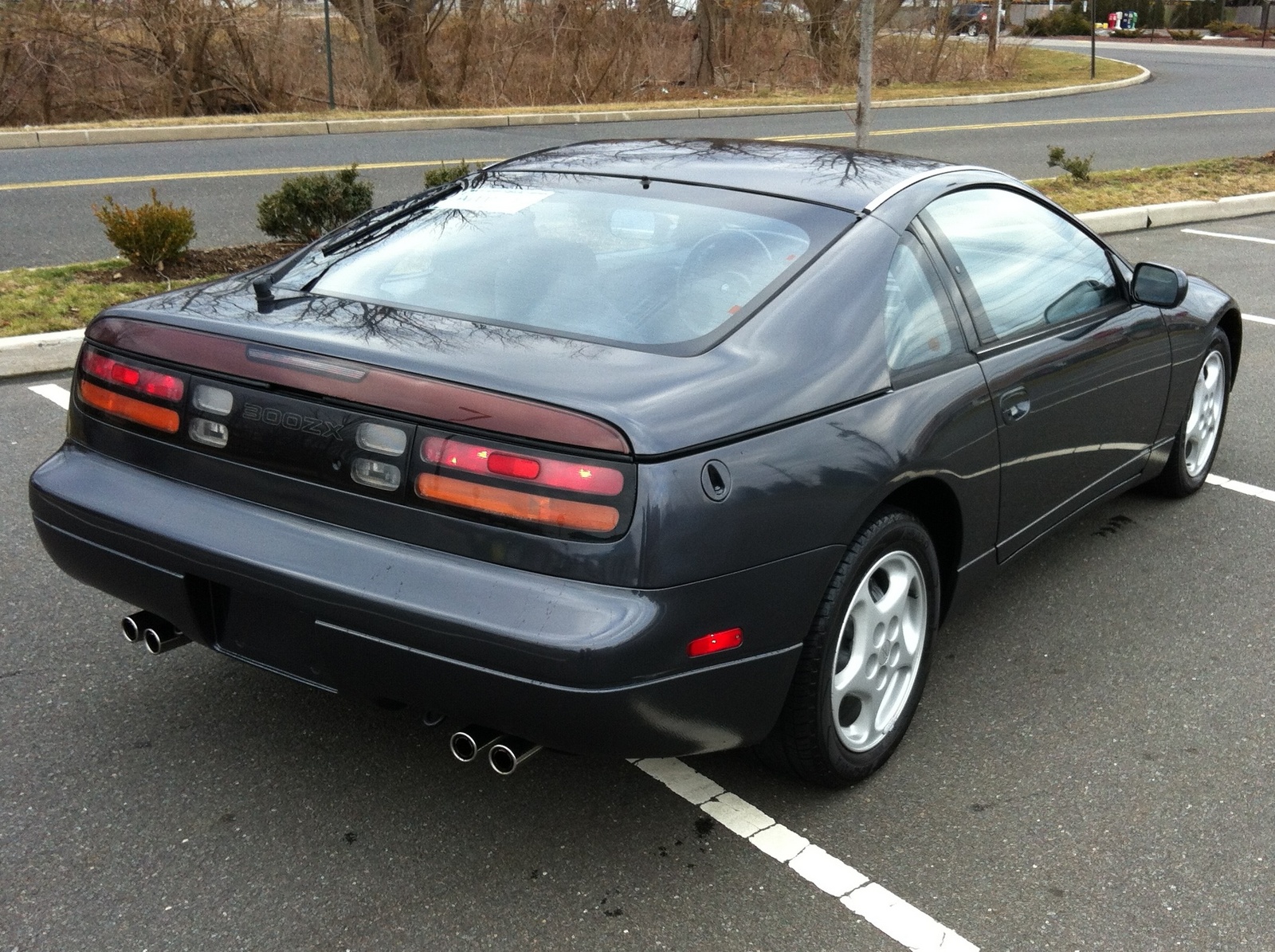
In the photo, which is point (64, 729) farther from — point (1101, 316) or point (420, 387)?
point (1101, 316)

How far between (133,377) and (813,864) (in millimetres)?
1940

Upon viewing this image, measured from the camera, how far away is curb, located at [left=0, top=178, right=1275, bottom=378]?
6516mm

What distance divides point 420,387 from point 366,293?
729mm

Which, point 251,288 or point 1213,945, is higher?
point 251,288

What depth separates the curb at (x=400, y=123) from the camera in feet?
51.1

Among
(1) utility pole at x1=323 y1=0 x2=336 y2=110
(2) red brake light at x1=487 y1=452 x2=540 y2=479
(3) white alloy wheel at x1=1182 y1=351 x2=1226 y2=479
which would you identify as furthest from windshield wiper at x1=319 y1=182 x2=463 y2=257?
(1) utility pole at x1=323 y1=0 x2=336 y2=110

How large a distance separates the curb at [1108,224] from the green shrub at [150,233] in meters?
1.38

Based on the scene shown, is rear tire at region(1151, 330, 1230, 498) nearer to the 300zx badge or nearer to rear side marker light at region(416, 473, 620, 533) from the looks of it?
rear side marker light at region(416, 473, 620, 533)

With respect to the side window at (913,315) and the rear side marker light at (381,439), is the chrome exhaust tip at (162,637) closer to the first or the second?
the rear side marker light at (381,439)

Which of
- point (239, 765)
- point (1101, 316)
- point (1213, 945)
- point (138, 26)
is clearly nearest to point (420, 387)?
point (239, 765)

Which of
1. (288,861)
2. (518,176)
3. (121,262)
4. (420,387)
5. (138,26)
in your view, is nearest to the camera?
(420,387)

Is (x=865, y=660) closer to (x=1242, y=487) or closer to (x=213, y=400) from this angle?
(x=213, y=400)

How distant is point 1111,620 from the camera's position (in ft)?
13.8

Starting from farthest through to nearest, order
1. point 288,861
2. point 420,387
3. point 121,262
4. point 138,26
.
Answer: point 138,26
point 121,262
point 288,861
point 420,387
